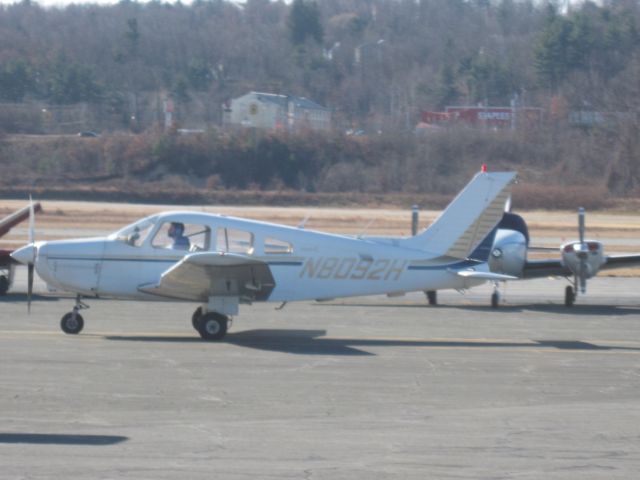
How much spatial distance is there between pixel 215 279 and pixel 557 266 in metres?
8.51

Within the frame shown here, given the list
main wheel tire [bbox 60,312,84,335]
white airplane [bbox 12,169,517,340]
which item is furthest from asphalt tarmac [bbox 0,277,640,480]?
→ white airplane [bbox 12,169,517,340]

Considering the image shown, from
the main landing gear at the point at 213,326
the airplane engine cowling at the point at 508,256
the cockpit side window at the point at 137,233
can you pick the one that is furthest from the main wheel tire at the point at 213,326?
the airplane engine cowling at the point at 508,256

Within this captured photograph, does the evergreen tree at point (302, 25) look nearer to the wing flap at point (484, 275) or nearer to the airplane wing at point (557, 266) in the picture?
the airplane wing at point (557, 266)

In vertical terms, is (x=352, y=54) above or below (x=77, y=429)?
above

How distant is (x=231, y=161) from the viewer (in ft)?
226

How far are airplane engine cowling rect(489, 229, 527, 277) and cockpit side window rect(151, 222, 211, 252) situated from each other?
6924 mm

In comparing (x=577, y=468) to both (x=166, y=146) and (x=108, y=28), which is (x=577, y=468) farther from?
(x=108, y=28)

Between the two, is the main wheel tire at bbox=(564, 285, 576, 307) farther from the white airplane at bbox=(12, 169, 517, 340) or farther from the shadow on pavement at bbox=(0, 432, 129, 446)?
the shadow on pavement at bbox=(0, 432, 129, 446)

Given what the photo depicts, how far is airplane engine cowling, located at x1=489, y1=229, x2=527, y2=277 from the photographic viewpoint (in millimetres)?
19734

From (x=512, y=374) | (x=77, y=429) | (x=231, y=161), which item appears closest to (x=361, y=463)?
(x=77, y=429)

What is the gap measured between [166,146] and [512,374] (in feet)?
192

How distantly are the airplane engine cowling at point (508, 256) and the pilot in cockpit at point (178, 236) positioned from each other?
705 centimetres

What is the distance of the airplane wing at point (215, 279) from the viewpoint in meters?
14.1

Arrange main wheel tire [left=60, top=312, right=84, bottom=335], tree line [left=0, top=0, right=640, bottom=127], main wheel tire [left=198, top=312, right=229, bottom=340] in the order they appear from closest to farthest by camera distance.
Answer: main wheel tire [left=198, top=312, right=229, bottom=340] → main wheel tire [left=60, top=312, right=84, bottom=335] → tree line [left=0, top=0, right=640, bottom=127]
